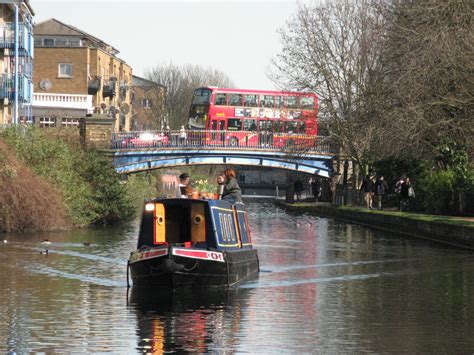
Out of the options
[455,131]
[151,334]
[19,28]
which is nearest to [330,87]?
[19,28]

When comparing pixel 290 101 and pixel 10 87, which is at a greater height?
pixel 10 87

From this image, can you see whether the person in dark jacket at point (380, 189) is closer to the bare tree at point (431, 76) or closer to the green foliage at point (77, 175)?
the bare tree at point (431, 76)

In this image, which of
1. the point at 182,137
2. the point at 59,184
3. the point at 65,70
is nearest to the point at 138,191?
the point at 182,137

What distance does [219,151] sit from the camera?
7412 centimetres

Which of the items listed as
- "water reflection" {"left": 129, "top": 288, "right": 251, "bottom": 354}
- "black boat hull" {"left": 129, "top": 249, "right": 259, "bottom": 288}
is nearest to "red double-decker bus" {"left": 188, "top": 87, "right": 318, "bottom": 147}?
"black boat hull" {"left": 129, "top": 249, "right": 259, "bottom": 288}

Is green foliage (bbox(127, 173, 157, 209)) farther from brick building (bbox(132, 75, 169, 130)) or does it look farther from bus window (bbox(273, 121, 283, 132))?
brick building (bbox(132, 75, 169, 130))

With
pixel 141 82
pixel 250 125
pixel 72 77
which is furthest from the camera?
pixel 141 82

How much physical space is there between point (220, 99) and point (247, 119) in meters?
2.22

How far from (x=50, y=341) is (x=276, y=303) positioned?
631 centimetres

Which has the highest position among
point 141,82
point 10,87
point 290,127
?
point 141,82

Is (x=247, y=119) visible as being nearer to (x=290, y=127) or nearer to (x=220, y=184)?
(x=290, y=127)

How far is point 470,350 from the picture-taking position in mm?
16391

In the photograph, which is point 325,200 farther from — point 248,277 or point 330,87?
point 248,277

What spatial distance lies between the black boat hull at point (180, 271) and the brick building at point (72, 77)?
5959 centimetres
